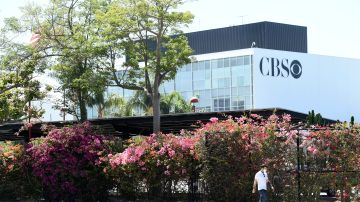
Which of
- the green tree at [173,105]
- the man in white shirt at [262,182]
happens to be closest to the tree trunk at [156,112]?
the man in white shirt at [262,182]

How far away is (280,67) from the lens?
85812 millimetres

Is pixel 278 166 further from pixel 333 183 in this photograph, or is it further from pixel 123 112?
pixel 123 112

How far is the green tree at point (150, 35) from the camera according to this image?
26.5 meters

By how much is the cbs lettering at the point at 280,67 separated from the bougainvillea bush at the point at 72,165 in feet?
197

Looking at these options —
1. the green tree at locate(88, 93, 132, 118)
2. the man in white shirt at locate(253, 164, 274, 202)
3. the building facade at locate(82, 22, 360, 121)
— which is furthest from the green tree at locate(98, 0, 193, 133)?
the building facade at locate(82, 22, 360, 121)

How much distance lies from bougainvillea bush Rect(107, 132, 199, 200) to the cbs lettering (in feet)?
200

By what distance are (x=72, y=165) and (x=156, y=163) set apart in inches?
149

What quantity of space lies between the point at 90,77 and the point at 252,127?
10685 millimetres

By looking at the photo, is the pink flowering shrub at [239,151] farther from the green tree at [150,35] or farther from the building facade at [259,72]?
the building facade at [259,72]

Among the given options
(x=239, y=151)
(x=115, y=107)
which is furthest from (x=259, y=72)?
(x=239, y=151)

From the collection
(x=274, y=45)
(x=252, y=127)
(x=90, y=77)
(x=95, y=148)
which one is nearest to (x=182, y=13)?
(x=90, y=77)

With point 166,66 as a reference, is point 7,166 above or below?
below

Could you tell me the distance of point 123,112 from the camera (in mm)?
64875

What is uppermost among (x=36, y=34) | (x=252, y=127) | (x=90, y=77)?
(x=36, y=34)
